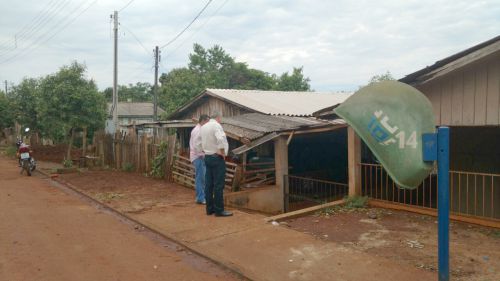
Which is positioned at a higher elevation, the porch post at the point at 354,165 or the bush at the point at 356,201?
the porch post at the point at 354,165

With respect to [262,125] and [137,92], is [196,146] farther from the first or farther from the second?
[137,92]

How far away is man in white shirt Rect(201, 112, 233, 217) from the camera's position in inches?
291

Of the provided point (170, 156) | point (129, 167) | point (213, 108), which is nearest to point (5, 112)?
point (129, 167)

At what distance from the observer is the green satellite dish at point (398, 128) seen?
3.20 m

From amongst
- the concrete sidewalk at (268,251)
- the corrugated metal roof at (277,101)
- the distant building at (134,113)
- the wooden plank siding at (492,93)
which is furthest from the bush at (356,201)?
the distant building at (134,113)

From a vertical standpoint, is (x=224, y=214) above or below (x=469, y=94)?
below

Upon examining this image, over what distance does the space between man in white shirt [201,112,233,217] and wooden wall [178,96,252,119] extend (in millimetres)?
6901

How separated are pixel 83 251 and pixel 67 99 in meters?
12.4

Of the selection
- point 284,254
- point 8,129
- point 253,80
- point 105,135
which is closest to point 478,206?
point 284,254

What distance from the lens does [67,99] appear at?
16.7 m

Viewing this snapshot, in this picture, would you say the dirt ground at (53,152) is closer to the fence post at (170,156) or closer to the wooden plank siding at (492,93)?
the fence post at (170,156)

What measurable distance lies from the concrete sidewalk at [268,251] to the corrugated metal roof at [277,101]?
7131mm

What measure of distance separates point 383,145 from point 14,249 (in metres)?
5.39

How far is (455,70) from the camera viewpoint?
6895 millimetres
